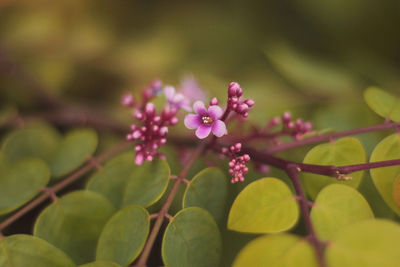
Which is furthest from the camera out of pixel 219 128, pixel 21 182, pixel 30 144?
pixel 30 144

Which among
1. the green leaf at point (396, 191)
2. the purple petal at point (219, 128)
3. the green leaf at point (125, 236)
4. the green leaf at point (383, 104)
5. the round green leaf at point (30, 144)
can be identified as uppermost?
the round green leaf at point (30, 144)

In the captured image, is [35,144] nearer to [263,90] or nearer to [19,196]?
[19,196]

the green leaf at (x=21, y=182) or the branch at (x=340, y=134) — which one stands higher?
the green leaf at (x=21, y=182)

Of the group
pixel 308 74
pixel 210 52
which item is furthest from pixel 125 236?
pixel 210 52

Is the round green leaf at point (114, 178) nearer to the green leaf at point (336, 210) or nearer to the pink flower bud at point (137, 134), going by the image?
the pink flower bud at point (137, 134)

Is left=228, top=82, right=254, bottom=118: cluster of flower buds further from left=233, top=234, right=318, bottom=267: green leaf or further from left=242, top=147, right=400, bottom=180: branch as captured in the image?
left=233, top=234, right=318, bottom=267: green leaf

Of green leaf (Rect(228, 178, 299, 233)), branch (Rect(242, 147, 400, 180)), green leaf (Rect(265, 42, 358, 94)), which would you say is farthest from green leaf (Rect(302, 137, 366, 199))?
green leaf (Rect(265, 42, 358, 94))

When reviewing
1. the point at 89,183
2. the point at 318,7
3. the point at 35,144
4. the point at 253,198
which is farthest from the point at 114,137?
the point at 318,7

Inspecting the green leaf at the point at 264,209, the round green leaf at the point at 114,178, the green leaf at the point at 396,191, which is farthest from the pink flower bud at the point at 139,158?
the green leaf at the point at 396,191

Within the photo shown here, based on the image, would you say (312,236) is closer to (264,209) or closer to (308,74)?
(264,209)
